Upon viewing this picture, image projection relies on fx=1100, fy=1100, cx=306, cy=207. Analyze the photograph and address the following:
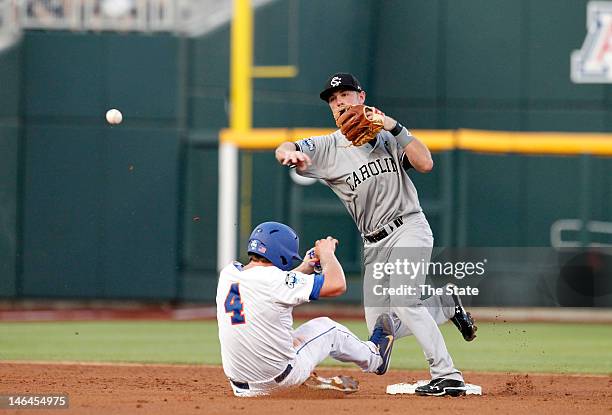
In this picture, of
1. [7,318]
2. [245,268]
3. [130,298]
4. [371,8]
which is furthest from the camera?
[371,8]

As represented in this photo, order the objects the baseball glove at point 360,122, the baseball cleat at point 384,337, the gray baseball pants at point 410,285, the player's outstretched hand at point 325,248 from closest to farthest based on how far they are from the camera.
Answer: the player's outstretched hand at point 325,248 < the baseball glove at point 360,122 < the gray baseball pants at point 410,285 < the baseball cleat at point 384,337

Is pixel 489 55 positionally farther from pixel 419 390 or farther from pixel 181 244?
pixel 419 390

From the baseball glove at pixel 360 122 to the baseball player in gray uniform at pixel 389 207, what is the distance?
7cm

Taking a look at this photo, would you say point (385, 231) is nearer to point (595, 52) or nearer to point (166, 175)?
point (166, 175)

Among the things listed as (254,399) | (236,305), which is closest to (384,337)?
(254,399)

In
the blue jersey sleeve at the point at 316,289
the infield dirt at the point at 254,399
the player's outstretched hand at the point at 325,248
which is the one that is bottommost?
the infield dirt at the point at 254,399

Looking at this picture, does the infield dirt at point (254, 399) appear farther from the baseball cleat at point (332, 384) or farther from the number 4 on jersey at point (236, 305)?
the number 4 on jersey at point (236, 305)

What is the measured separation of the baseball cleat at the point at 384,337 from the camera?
21.0ft

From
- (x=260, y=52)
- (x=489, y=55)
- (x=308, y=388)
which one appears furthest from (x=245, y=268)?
(x=489, y=55)

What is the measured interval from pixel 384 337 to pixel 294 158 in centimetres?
121

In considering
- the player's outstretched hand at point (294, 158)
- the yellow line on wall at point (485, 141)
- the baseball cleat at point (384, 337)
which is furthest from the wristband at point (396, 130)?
the yellow line on wall at point (485, 141)

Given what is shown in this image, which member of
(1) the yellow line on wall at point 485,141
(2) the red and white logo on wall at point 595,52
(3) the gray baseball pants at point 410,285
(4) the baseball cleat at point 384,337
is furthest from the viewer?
(2) the red and white logo on wall at point 595,52

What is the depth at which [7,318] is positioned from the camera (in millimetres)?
13727

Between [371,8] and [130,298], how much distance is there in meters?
5.44
